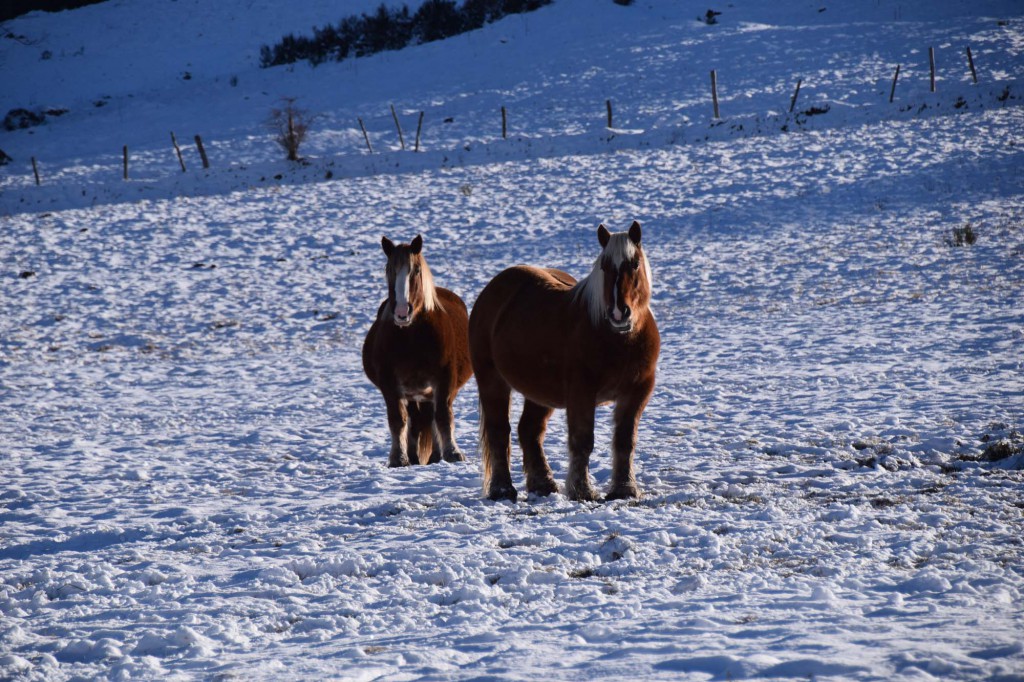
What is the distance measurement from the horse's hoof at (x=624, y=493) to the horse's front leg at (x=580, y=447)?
0.41 ft

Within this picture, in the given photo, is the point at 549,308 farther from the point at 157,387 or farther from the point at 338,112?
the point at 338,112

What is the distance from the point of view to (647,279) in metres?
5.93

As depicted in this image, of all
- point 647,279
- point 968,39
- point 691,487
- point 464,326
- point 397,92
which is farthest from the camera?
point 397,92

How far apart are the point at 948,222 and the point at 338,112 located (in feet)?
78.2

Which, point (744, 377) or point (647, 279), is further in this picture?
point (744, 377)

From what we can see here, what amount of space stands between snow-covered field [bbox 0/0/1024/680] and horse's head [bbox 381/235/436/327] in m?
1.43

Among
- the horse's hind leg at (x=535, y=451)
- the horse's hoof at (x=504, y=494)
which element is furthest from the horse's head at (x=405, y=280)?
the horse's hoof at (x=504, y=494)

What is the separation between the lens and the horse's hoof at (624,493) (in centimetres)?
606

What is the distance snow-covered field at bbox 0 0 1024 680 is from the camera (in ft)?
12.6

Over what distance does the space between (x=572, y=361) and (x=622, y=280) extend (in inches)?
28.2

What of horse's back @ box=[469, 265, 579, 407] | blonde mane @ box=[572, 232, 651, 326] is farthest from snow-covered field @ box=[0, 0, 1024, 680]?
blonde mane @ box=[572, 232, 651, 326]

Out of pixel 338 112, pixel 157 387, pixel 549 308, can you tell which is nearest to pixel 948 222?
pixel 549 308

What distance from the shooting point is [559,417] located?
11.2 meters

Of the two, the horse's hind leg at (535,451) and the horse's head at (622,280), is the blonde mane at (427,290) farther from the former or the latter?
the horse's head at (622,280)
